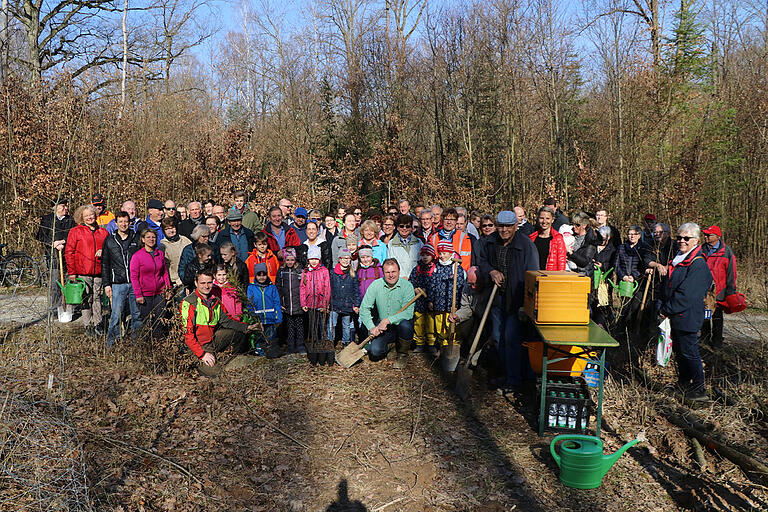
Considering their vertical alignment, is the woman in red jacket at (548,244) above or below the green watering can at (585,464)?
above

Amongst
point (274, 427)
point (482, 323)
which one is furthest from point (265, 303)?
point (482, 323)

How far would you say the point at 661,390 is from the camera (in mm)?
6758

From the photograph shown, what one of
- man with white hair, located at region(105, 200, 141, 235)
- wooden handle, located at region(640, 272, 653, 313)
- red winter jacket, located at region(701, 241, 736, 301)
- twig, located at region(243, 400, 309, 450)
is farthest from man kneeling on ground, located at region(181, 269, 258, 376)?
red winter jacket, located at region(701, 241, 736, 301)

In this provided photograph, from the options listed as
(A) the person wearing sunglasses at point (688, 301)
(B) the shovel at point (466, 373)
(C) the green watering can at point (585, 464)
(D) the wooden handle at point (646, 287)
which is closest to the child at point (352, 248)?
(B) the shovel at point (466, 373)

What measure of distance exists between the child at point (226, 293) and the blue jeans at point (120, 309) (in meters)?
1.35

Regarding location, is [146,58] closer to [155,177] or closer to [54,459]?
[155,177]

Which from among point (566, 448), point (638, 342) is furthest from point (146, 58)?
point (566, 448)

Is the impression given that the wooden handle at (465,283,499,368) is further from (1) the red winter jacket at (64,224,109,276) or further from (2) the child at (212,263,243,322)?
(1) the red winter jacket at (64,224,109,276)

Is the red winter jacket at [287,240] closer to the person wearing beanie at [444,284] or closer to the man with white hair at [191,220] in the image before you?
the man with white hair at [191,220]

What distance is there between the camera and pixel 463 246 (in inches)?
319

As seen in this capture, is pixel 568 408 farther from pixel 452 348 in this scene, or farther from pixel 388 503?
pixel 388 503

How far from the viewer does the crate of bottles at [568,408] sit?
214 inches

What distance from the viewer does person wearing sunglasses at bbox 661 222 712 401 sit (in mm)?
6191

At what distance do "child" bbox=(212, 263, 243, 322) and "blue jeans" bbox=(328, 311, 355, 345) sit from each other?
1.31 m
